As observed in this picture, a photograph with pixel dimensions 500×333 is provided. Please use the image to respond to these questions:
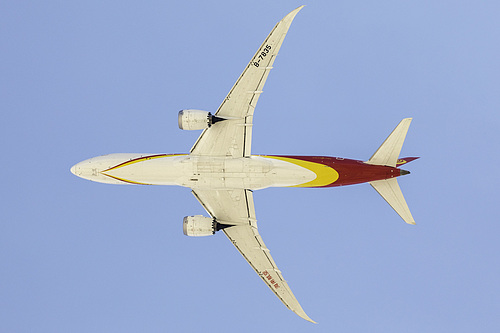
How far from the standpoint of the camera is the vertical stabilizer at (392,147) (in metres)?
36.5

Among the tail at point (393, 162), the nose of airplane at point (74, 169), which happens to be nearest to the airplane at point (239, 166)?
the tail at point (393, 162)

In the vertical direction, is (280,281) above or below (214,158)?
below

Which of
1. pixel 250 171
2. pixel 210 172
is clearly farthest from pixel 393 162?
pixel 210 172

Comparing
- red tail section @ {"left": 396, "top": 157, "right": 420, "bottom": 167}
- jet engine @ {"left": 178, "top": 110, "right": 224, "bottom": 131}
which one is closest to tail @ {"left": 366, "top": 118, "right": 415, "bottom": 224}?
red tail section @ {"left": 396, "top": 157, "right": 420, "bottom": 167}

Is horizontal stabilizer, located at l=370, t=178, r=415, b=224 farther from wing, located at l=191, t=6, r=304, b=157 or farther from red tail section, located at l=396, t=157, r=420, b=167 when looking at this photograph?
wing, located at l=191, t=6, r=304, b=157

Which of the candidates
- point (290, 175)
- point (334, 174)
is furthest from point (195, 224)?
point (334, 174)

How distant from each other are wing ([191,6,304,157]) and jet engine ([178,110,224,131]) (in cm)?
70

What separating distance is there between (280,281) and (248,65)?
14.7m

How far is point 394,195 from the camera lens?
37.2 m

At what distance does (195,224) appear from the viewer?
126 ft

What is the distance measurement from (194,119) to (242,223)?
8.26 metres

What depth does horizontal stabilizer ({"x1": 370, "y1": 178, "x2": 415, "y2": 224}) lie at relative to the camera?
121 feet

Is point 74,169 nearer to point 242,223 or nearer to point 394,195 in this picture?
point 242,223

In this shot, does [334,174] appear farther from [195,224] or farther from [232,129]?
[195,224]
